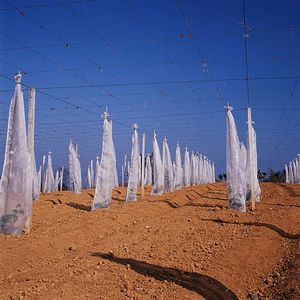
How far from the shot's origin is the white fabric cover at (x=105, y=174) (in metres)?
11.8

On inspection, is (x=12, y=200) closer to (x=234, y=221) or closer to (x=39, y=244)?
(x=39, y=244)

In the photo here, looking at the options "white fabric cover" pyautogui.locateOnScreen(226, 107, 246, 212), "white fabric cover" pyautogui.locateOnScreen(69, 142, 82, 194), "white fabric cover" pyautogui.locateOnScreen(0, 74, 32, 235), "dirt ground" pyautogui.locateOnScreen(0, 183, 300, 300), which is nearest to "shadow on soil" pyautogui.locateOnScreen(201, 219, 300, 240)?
"dirt ground" pyautogui.locateOnScreen(0, 183, 300, 300)

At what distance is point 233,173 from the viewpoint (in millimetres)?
11711

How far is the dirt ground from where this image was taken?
4.42 metres

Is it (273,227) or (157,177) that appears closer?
(273,227)

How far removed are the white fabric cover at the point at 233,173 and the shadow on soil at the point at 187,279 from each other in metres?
→ 6.41

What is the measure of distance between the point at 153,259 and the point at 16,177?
359cm

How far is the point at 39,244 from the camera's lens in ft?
22.1

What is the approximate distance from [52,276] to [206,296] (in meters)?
1.89

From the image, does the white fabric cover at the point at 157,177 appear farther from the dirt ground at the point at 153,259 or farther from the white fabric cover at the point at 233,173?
the dirt ground at the point at 153,259

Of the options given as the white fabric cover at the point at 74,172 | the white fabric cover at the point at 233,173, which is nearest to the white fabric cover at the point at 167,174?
the white fabric cover at the point at 74,172

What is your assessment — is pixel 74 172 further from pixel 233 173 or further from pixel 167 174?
pixel 233 173

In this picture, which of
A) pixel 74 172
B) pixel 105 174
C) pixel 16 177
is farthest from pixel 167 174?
pixel 16 177

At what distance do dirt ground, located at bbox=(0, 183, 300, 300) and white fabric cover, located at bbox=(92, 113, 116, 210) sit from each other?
182 centimetres
